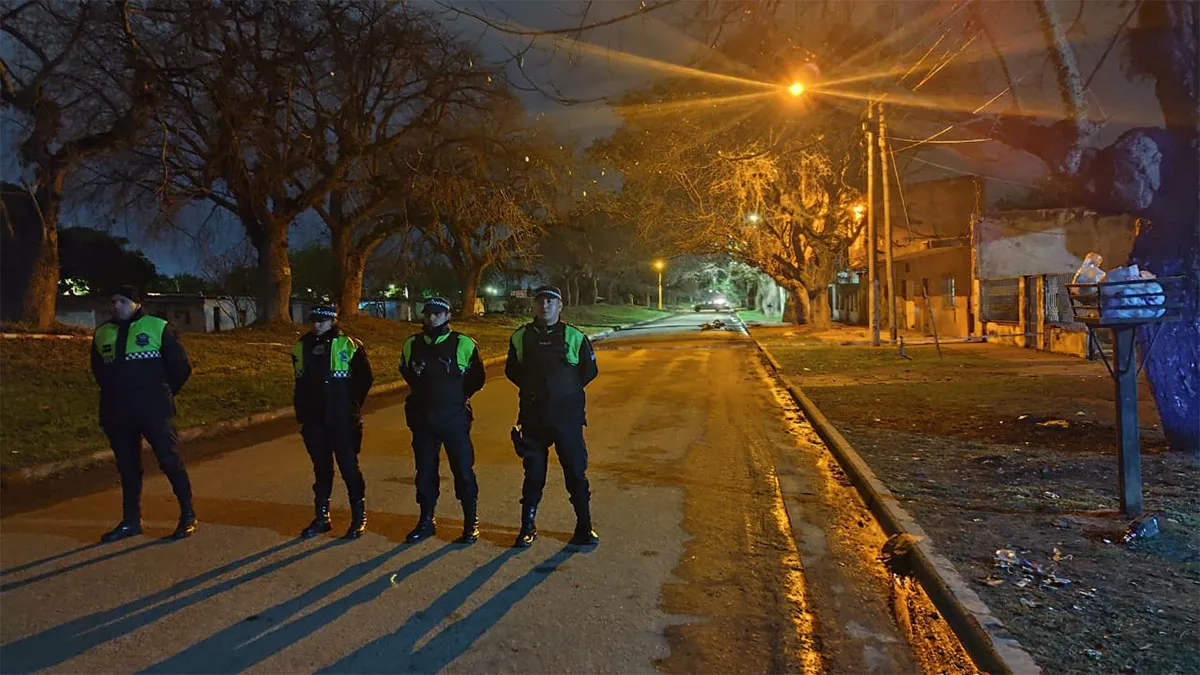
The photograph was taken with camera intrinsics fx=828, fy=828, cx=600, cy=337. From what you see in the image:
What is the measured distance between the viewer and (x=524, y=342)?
5.61 meters

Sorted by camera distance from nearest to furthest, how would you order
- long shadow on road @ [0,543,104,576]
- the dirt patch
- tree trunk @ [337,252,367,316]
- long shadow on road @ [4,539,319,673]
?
long shadow on road @ [4,539,319,673], the dirt patch, long shadow on road @ [0,543,104,576], tree trunk @ [337,252,367,316]

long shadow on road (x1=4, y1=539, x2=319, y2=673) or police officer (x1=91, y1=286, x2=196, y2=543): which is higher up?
police officer (x1=91, y1=286, x2=196, y2=543)

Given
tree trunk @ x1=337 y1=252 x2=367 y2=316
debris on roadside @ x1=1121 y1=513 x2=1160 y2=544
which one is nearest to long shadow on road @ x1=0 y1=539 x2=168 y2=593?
debris on roadside @ x1=1121 y1=513 x2=1160 y2=544

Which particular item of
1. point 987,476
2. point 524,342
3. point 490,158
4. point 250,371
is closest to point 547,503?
point 524,342

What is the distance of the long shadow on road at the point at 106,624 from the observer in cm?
406

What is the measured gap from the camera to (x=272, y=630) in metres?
4.32

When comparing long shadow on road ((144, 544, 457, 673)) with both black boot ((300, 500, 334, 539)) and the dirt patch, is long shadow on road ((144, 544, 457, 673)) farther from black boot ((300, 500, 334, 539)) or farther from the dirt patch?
the dirt patch

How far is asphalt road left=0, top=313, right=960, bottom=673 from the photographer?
160 inches

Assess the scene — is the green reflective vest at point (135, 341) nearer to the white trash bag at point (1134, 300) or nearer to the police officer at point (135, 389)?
the police officer at point (135, 389)

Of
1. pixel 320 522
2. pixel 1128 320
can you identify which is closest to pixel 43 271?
pixel 320 522

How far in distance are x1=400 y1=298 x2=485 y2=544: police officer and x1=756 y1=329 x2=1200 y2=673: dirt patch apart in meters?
3.31

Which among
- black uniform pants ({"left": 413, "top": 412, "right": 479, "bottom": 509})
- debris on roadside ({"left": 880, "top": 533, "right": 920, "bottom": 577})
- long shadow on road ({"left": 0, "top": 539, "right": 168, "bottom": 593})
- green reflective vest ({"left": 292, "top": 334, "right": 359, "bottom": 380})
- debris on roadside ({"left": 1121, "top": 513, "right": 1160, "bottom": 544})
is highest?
green reflective vest ({"left": 292, "top": 334, "right": 359, "bottom": 380})

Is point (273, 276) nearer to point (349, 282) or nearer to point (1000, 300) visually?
point (349, 282)

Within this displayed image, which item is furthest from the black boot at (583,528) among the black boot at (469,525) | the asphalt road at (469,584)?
the black boot at (469,525)
